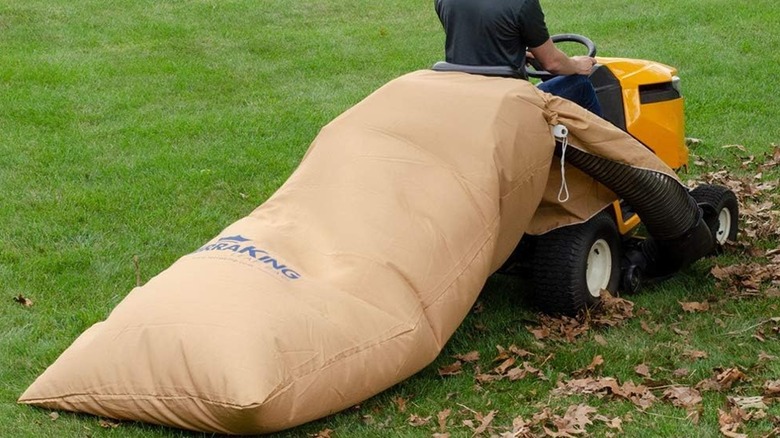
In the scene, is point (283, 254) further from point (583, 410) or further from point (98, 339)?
point (583, 410)

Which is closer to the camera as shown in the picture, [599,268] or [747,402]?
[747,402]

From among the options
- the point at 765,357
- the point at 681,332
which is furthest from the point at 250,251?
the point at 765,357

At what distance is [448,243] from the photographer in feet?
16.9

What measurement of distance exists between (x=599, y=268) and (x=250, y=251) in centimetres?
217

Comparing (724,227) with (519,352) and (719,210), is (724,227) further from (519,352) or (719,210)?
(519,352)

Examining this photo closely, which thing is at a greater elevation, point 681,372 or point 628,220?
point 628,220

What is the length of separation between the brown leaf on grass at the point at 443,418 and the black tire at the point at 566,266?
3.83 feet

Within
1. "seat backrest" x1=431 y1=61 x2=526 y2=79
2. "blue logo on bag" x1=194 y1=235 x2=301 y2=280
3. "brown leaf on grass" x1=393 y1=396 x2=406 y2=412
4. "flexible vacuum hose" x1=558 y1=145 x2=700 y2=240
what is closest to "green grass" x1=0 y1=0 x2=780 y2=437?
"brown leaf on grass" x1=393 y1=396 x2=406 y2=412

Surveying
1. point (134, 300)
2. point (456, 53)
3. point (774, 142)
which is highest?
point (456, 53)

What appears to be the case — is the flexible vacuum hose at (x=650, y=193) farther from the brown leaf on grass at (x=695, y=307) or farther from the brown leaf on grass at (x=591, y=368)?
the brown leaf on grass at (x=591, y=368)

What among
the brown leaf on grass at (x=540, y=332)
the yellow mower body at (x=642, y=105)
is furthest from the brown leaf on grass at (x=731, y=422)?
the yellow mower body at (x=642, y=105)

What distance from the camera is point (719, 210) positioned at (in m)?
6.84

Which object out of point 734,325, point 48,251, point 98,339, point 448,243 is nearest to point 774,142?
point 734,325

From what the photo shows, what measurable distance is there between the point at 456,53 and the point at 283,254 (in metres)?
1.67
